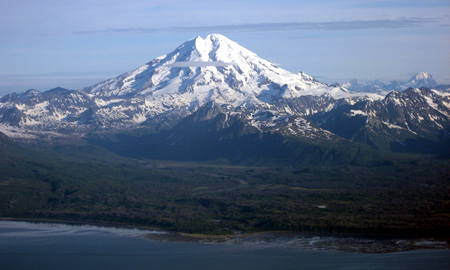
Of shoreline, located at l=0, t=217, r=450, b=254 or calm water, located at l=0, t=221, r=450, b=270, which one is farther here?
shoreline, located at l=0, t=217, r=450, b=254

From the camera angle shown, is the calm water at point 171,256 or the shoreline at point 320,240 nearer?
the calm water at point 171,256

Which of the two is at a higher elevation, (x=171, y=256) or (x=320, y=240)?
(x=320, y=240)

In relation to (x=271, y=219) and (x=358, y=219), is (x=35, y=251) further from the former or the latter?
(x=358, y=219)

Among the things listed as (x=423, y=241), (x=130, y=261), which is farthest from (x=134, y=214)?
(x=423, y=241)
